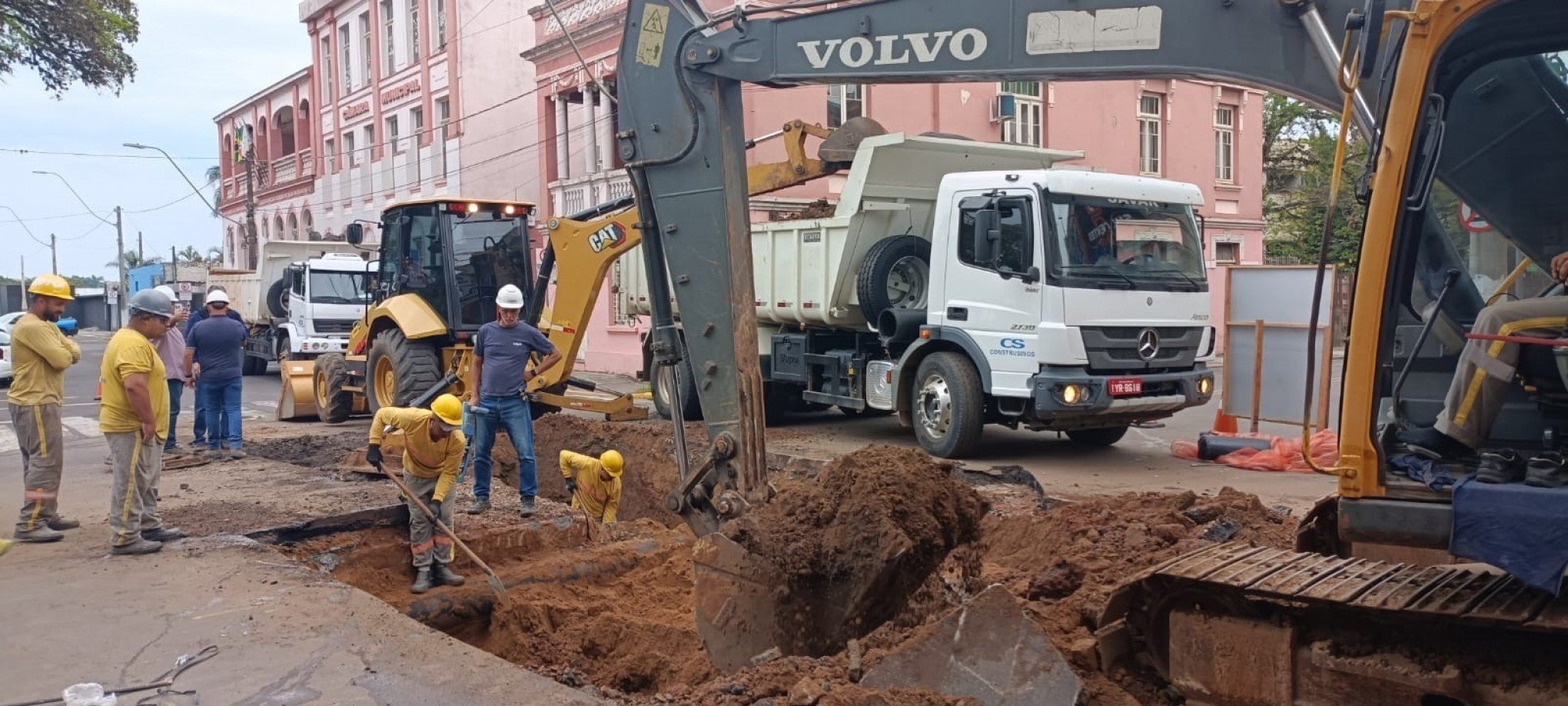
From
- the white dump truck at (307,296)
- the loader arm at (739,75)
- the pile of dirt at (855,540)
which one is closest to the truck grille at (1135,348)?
the loader arm at (739,75)

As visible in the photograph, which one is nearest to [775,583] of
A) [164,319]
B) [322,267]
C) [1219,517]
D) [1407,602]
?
[1407,602]

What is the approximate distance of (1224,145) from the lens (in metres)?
26.8

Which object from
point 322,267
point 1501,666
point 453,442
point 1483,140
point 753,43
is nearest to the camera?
point 1501,666

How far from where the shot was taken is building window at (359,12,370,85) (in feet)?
111

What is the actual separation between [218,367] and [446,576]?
575 centimetres

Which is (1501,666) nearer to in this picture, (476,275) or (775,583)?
(775,583)

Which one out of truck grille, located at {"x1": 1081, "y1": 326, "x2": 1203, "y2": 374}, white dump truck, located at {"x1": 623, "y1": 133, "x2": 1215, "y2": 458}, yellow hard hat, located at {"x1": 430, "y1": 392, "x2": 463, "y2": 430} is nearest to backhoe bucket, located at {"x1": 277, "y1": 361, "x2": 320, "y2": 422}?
white dump truck, located at {"x1": 623, "y1": 133, "x2": 1215, "y2": 458}

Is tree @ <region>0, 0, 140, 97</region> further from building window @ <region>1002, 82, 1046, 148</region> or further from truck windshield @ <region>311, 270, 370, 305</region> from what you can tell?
building window @ <region>1002, 82, 1046, 148</region>

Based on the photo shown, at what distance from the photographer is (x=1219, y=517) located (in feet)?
24.1

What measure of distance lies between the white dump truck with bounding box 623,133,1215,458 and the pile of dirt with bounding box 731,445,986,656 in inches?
167

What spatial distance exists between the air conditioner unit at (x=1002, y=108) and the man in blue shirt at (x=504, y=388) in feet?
48.7

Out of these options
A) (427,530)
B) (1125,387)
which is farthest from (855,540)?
(1125,387)

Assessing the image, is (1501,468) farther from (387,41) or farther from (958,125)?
(387,41)

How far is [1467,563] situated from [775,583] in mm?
2660
